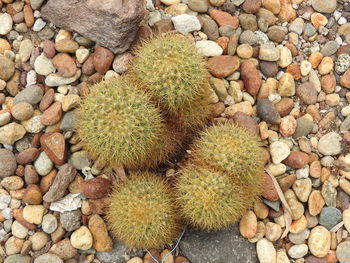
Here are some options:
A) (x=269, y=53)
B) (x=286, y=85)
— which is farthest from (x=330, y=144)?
(x=269, y=53)

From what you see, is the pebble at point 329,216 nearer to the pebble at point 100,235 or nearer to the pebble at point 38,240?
the pebble at point 100,235

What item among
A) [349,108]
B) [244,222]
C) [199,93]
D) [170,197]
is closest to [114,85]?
[199,93]

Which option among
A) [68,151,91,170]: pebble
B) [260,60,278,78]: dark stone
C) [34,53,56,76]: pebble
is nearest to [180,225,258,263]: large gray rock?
[68,151,91,170]: pebble

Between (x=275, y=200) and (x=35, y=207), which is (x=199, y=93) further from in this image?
(x=35, y=207)

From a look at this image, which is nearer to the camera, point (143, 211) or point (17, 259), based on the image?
point (143, 211)

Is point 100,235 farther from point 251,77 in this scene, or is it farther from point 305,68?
point 305,68

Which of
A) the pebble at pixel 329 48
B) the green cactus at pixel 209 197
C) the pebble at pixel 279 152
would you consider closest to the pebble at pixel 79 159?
the green cactus at pixel 209 197

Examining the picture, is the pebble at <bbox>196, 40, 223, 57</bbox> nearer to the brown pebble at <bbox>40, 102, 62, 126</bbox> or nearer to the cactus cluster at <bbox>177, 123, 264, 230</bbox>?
the cactus cluster at <bbox>177, 123, 264, 230</bbox>
